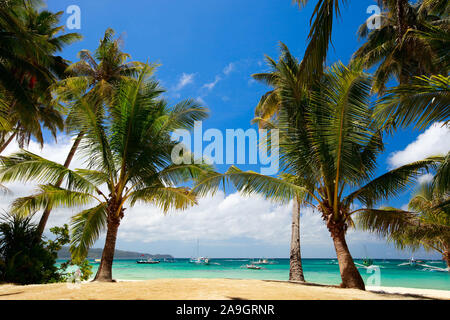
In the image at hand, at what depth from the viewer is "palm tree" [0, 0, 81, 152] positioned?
7.42 metres

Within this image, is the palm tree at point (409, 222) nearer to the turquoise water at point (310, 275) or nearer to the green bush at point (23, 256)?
the turquoise water at point (310, 275)

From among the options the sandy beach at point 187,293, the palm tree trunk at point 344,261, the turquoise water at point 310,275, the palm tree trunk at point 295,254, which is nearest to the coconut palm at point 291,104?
the palm tree trunk at point 295,254

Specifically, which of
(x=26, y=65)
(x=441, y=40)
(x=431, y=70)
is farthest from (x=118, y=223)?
(x=431, y=70)

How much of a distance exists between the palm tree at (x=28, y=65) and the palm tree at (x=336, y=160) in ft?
19.6

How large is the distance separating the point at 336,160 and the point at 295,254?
6780 mm

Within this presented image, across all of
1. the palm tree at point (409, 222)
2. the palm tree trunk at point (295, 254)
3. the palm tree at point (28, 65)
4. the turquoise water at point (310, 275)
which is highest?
the palm tree at point (28, 65)

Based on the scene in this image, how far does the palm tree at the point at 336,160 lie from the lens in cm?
678

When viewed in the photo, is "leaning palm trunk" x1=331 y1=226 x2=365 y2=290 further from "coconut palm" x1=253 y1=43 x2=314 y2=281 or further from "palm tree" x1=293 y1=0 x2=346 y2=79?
"palm tree" x1=293 y1=0 x2=346 y2=79

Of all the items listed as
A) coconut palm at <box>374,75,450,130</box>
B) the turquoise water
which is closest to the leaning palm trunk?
coconut palm at <box>374,75,450,130</box>

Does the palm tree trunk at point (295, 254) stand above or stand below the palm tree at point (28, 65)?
below

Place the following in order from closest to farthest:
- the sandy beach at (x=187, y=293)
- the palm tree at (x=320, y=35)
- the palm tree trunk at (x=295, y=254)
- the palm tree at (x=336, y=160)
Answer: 1. the palm tree at (x=320, y=35)
2. the sandy beach at (x=187, y=293)
3. the palm tree at (x=336, y=160)
4. the palm tree trunk at (x=295, y=254)

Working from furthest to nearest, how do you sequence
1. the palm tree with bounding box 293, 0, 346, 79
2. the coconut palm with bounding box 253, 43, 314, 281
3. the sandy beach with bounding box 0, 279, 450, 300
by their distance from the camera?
the coconut palm with bounding box 253, 43, 314, 281 < the sandy beach with bounding box 0, 279, 450, 300 < the palm tree with bounding box 293, 0, 346, 79

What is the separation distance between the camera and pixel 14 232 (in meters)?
10.0

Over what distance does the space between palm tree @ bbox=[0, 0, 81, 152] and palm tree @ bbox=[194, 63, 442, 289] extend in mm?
5961
